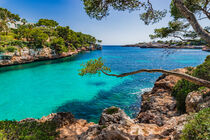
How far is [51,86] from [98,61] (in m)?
12.6

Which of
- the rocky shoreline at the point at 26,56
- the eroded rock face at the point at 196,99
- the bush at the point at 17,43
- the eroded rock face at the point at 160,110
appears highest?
the bush at the point at 17,43

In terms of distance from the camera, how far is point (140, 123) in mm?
4941

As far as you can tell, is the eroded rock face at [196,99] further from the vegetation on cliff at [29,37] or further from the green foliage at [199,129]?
the vegetation on cliff at [29,37]

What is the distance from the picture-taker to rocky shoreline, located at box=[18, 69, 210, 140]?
346cm

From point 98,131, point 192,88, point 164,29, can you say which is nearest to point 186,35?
point 164,29

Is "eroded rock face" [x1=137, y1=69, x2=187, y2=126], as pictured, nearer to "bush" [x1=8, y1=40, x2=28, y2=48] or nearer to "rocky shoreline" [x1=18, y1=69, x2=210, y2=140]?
"rocky shoreline" [x1=18, y1=69, x2=210, y2=140]

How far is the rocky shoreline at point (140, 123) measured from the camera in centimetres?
346

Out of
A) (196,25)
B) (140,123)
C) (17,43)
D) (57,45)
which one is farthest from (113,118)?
(57,45)

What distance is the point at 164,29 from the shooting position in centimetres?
605

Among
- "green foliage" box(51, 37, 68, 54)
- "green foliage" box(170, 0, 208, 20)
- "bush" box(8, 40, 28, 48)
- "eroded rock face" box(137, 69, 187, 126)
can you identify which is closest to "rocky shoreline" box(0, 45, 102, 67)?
"bush" box(8, 40, 28, 48)

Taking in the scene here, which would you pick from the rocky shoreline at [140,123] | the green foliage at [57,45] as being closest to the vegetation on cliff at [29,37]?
the green foliage at [57,45]

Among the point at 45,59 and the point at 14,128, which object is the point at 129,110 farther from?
the point at 45,59

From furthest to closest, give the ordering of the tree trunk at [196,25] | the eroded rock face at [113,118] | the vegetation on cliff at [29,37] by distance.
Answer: the vegetation on cliff at [29,37]
the eroded rock face at [113,118]
the tree trunk at [196,25]

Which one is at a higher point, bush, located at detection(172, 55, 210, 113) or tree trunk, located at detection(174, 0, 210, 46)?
tree trunk, located at detection(174, 0, 210, 46)
